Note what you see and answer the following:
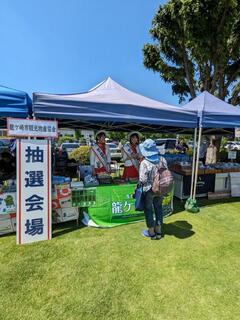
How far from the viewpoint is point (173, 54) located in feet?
38.3

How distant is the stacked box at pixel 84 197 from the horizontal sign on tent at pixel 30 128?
109cm

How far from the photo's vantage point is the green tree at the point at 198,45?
350 inches

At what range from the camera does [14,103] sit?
3.29 m

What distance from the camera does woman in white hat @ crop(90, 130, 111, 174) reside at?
14.8 feet

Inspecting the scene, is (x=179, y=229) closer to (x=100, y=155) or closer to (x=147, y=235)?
(x=147, y=235)

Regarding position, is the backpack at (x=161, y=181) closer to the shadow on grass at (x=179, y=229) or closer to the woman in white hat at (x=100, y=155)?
the shadow on grass at (x=179, y=229)

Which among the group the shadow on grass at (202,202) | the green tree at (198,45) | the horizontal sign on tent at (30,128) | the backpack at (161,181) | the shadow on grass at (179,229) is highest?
the green tree at (198,45)

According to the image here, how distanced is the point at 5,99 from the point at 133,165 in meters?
2.65

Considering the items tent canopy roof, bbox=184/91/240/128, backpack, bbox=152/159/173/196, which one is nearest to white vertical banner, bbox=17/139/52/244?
backpack, bbox=152/159/173/196

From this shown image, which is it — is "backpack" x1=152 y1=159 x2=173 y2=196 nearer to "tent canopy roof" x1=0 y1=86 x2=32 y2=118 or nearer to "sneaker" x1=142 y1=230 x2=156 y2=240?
"sneaker" x1=142 y1=230 x2=156 y2=240

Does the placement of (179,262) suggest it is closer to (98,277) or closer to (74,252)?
(98,277)

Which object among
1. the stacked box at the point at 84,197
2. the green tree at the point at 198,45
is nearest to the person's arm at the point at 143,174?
the stacked box at the point at 84,197

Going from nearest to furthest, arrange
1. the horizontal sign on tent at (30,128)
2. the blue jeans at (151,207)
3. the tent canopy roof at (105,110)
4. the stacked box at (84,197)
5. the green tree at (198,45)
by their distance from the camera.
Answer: the horizontal sign on tent at (30,128) → the blue jeans at (151,207) → the tent canopy roof at (105,110) → the stacked box at (84,197) → the green tree at (198,45)

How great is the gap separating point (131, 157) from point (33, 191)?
2.11 m
